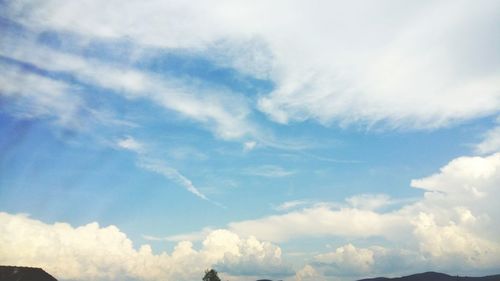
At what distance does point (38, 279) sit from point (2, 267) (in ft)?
20.9

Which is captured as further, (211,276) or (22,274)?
(211,276)

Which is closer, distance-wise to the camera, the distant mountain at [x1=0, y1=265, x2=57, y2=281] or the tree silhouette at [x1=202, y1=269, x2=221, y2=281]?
the distant mountain at [x1=0, y1=265, x2=57, y2=281]

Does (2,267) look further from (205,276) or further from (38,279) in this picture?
A: (205,276)

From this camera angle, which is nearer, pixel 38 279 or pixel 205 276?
pixel 38 279

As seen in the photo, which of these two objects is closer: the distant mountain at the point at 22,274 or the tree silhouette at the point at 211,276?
the distant mountain at the point at 22,274

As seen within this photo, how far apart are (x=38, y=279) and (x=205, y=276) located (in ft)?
193

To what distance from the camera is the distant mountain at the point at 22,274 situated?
7006 centimetres

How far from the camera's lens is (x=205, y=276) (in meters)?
124

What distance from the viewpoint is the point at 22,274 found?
234 feet

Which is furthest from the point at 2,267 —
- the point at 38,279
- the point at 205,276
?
the point at 205,276

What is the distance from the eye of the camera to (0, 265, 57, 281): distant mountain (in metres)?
70.1

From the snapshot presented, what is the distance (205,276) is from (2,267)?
2475 inches

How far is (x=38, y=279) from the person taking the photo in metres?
72.3
